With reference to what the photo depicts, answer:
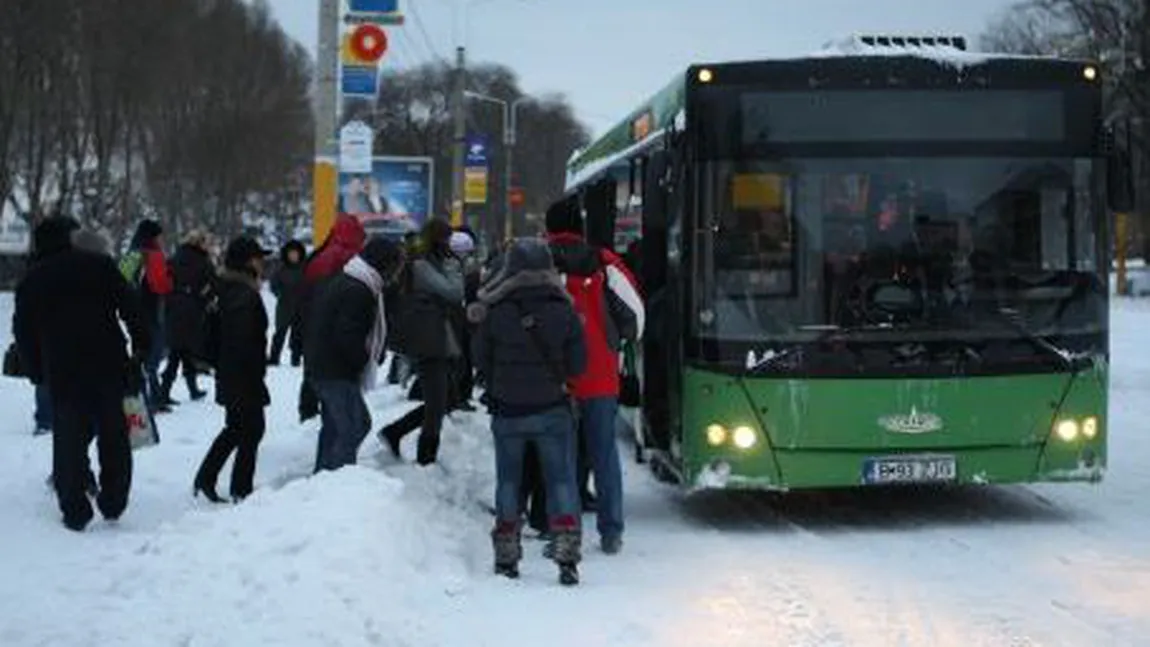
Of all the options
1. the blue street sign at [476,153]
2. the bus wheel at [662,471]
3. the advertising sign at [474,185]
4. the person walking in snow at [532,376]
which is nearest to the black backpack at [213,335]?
the person walking in snow at [532,376]

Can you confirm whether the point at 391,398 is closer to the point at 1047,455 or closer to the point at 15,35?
the point at 1047,455

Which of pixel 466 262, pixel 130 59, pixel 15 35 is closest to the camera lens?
pixel 466 262

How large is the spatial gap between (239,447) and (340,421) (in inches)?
29.3

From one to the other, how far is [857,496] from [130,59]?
3394 cm

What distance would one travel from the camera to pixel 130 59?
4200 centimetres

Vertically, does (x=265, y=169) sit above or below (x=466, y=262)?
above

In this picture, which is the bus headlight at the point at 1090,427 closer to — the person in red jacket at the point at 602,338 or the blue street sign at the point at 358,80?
the person in red jacket at the point at 602,338

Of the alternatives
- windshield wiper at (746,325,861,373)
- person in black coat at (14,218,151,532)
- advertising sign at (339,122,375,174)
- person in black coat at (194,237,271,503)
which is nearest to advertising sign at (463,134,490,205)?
advertising sign at (339,122,375,174)

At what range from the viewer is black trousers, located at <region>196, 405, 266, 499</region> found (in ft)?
33.8

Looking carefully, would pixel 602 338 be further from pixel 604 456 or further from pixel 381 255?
pixel 381 255

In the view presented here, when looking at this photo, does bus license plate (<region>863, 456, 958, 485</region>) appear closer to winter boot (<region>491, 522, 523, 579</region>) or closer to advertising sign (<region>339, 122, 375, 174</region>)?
winter boot (<region>491, 522, 523, 579</region>)

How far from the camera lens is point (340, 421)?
10.2m

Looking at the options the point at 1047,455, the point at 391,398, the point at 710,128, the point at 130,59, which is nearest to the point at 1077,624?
the point at 1047,455

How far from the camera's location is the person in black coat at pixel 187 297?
14570 mm
